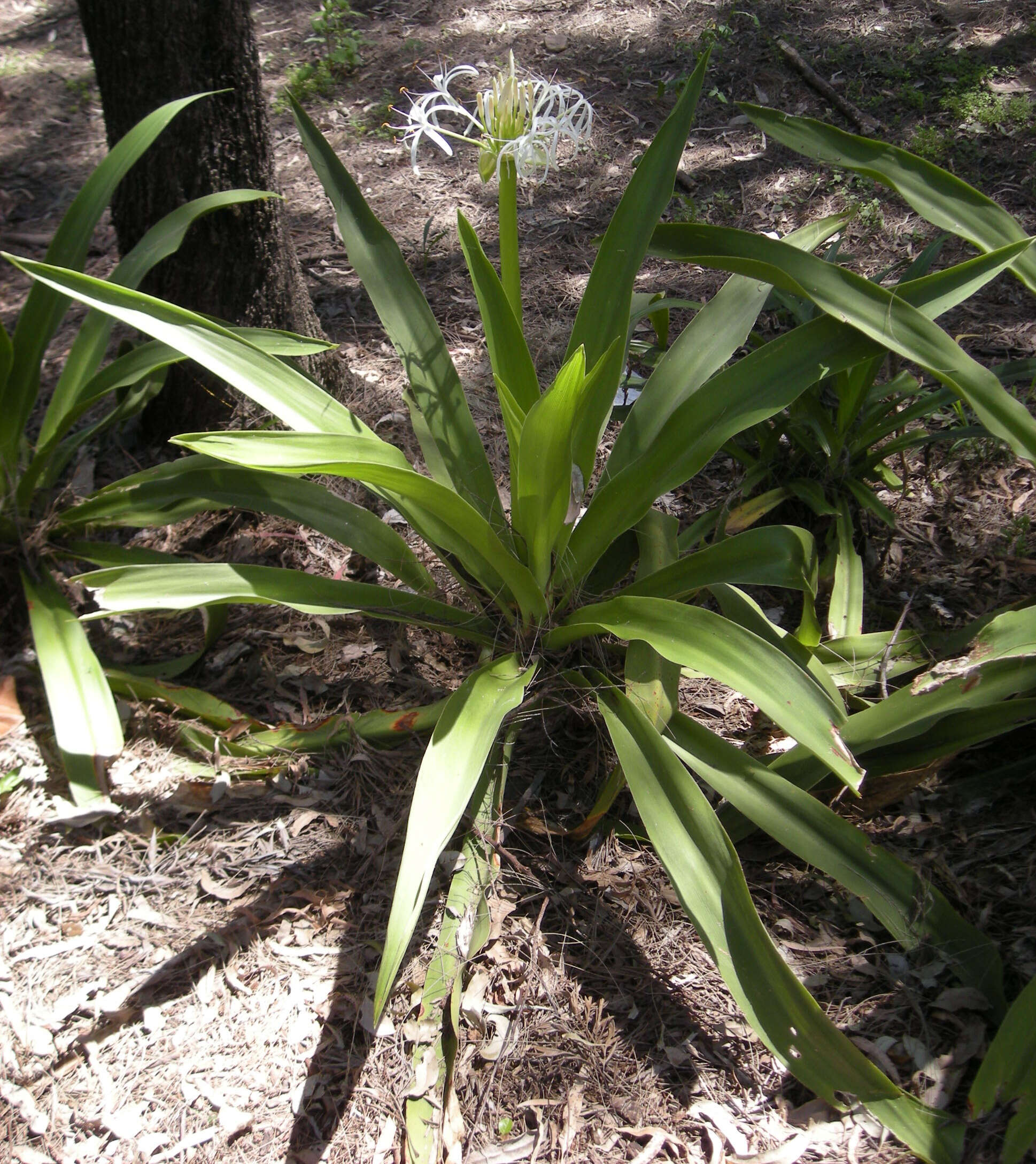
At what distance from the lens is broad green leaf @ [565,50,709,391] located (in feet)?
5.29

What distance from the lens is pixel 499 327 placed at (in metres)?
1.64

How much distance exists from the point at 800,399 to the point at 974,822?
1.02m

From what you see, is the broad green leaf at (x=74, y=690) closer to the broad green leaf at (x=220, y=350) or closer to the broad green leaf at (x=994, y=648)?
the broad green leaf at (x=220, y=350)

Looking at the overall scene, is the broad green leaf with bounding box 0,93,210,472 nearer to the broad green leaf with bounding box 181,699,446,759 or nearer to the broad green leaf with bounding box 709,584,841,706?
the broad green leaf with bounding box 181,699,446,759

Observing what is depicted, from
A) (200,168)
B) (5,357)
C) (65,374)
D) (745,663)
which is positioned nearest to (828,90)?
(200,168)

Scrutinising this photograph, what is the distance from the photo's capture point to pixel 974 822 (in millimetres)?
1609

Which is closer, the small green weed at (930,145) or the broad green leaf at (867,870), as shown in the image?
the broad green leaf at (867,870)

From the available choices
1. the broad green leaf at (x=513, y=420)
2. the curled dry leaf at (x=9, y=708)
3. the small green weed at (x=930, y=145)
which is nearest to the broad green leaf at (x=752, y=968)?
the broad green leaf at (x=513, y=420)

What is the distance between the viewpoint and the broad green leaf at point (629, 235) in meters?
1.61

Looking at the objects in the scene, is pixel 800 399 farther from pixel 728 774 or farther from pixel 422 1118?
pixel 422 1118

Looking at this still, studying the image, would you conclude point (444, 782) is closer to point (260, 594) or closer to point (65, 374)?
point (260, 594)

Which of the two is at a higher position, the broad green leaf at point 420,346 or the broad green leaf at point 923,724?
the broad green leaf at point 420,346

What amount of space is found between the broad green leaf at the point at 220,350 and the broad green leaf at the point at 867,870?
95 cm

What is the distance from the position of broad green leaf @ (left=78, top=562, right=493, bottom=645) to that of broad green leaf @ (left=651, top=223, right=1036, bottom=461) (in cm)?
88
